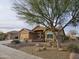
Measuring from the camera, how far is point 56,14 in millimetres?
28016

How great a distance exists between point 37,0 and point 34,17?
2.70 m

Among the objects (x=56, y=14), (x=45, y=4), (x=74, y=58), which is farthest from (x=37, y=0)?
(x=74, y=58)

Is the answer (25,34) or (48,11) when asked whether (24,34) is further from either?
(48,11)

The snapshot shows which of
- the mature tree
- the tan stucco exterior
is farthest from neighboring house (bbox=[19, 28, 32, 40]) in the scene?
the mature tree

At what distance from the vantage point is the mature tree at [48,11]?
27.3 m

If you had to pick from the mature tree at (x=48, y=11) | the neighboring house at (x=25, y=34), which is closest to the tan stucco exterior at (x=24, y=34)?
the neighboring house at (x=25, y=34)

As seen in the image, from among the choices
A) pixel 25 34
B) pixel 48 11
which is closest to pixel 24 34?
pixel 25 34

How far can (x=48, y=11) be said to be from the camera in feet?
93.9

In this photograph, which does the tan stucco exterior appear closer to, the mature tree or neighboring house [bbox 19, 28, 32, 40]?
neighboring house [bbox 19, 28, 32, 40]

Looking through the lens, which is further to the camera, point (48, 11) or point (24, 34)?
point (24, 34)

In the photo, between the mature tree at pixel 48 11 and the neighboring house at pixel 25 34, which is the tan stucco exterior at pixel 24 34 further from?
the mature tree at pixel 48 11

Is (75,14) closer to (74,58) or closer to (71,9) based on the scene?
(71,9)

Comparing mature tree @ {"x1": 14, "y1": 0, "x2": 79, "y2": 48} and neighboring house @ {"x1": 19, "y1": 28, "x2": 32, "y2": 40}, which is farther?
neighboring house @ {"x1": 19, "y1": 28, "x2": 32, "y2": 40}

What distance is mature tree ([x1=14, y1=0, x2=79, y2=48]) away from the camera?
27.3 m
